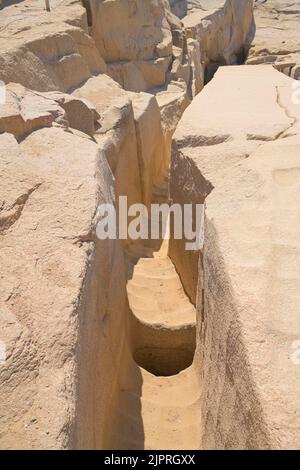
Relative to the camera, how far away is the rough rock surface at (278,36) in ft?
29.9

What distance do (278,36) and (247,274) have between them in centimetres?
1103

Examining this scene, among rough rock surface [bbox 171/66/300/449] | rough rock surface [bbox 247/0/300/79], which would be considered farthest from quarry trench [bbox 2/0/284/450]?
rough rock surface [bbox 247/0/300/79]

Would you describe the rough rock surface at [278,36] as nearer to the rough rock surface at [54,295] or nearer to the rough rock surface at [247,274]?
the rough rock surface at [247,274]

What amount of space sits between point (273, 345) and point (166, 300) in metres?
1.56

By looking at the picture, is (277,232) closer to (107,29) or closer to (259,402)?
(259,402)

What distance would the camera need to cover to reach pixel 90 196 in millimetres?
1854

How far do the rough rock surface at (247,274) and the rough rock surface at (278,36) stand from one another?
6375 millimetres

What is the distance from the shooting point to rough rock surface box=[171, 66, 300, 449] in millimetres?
1198

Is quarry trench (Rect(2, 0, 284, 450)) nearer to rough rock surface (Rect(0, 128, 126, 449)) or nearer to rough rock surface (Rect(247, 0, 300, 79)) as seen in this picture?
rough rock surface (Rect(0, 128, 126, 449))

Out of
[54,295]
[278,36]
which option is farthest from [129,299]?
[278,36]

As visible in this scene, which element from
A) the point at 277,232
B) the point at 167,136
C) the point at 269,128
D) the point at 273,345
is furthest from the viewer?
the point at 167,136
